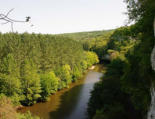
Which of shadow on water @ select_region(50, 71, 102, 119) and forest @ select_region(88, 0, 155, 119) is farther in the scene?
shadow on water @ select_region(50, 71, 102, 119)

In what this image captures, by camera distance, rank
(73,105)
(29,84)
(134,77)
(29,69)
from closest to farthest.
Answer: (134,77), (73,105), (29,84), (29,69)

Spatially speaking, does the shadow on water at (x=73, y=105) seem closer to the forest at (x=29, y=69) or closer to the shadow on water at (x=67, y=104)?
the shadow on water at (x=67, y=104)

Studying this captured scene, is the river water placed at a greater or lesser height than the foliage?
lesser

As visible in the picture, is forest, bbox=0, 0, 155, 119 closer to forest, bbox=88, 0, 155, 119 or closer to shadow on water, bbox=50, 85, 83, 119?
forest, bbox=88, 0, 155, 119

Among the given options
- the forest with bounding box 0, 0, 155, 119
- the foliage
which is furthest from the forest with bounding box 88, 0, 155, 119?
the foliage

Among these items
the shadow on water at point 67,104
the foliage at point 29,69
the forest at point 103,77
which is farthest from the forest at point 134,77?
the foliage at point 29,69

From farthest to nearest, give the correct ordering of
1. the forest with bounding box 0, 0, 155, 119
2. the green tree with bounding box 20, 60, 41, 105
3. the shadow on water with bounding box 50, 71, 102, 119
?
the green tree with bounding box 20, 60, 41, 105
the shadow on water with bounding box 50, 71, 102, 119
the forest with bounding box 0, 0, 155, 119

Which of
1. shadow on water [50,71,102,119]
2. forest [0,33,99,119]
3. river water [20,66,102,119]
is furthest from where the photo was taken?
forest [0,33,99,119]

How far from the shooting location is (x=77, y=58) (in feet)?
142

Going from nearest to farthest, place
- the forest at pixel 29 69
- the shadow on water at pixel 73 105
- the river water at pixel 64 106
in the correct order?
the shadow on water at pixel 73 105, the river water at pixel 64 106, the forest at pixel 29 69

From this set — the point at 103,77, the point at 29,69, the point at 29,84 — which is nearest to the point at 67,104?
the point at 29,84

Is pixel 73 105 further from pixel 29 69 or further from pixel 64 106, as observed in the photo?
pixel 29 69

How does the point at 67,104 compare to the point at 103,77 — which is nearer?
the point at 103,77

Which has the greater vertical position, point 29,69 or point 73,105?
point 29,69
